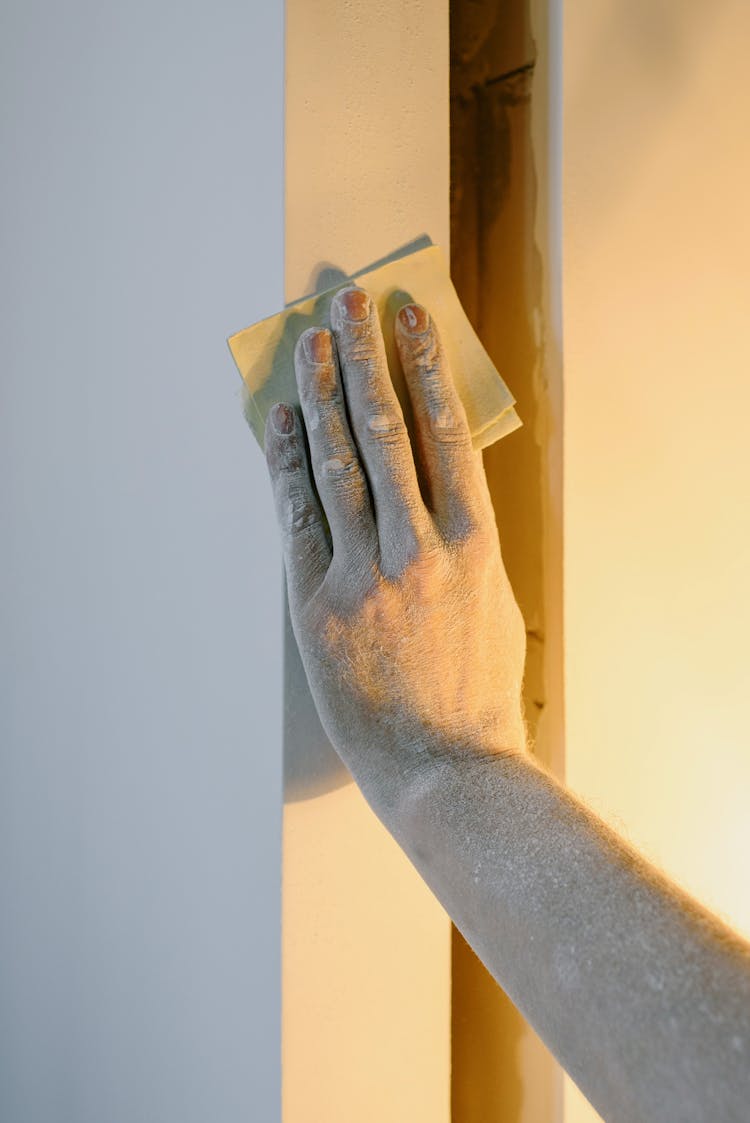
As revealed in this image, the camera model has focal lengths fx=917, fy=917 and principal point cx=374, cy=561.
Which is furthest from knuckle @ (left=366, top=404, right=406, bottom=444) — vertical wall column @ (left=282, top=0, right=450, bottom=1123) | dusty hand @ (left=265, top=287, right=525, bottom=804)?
vertical wall column @ (left=282, top=0, right=450, bottom=1123)

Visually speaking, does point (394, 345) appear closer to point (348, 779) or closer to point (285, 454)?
point (285, 454)

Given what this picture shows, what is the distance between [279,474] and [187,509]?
0.68 feet

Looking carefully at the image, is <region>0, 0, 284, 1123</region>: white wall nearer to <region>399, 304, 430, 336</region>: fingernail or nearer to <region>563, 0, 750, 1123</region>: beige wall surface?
<region>399, 304, 430, 336</region>: fingernail

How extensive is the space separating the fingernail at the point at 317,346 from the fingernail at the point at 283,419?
0.16 ft

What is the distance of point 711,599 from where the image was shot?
0.93m

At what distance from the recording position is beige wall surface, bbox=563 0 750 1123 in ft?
2.74

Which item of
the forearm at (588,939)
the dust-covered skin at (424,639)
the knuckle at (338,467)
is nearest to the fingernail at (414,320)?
the dust-covered skin at (424,639)

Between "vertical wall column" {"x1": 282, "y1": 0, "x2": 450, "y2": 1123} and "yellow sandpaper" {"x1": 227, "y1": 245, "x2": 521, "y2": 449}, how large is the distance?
4cm

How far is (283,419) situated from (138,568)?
1.12ft

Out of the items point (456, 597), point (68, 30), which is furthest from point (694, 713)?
point (68, 30)

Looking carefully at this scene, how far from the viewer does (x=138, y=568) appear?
949 mm

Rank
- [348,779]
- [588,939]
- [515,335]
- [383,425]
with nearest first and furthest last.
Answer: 1. [588,939]
2. [383,425]
3. [348,779]
4. [515,335]

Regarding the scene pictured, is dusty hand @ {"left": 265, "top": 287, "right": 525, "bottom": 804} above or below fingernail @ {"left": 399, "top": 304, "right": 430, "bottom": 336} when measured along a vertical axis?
below

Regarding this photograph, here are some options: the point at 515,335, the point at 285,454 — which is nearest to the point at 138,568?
the point at 285,454
